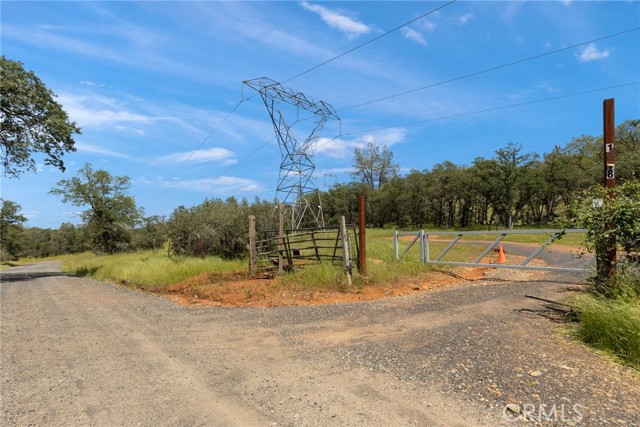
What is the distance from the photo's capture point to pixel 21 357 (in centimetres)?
537

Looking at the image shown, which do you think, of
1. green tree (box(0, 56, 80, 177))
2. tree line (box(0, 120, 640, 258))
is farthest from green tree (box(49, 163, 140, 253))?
green tree (box(0, 56, 80, 177))

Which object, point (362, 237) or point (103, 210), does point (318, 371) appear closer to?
point (362, 237)

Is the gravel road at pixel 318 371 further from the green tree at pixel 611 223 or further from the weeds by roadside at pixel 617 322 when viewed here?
the green tree at pixel 611 223

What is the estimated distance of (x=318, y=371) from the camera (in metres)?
4.49

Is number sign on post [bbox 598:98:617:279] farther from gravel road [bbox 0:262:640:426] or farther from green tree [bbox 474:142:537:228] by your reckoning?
green tree [bbox 474:142:537:228]

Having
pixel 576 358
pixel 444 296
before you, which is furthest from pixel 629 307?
pixel 444 296

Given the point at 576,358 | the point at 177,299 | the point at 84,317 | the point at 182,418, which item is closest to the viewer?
the point at 182,418

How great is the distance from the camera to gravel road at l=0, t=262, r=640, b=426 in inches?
136

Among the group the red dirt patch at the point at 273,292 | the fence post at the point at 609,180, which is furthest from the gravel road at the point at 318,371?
the red dirt patch at the point at 273,292

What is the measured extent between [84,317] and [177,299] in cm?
250

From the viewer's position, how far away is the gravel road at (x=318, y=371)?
3.45m

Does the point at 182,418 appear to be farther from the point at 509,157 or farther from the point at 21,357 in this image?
the point at 509,157

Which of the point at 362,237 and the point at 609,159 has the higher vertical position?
the point at 609,159

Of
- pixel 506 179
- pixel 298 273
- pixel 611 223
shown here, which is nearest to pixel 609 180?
pixel 611 223
